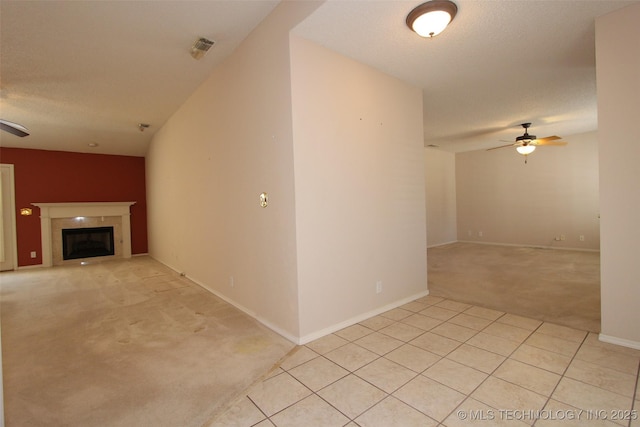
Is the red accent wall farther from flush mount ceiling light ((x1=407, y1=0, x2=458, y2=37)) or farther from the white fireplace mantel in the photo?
flush mount ceiling light ((x1=407, y1=0, x2=458, y2=37))

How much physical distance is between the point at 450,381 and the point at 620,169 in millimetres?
2107

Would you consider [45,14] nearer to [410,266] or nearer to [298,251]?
[298,251]

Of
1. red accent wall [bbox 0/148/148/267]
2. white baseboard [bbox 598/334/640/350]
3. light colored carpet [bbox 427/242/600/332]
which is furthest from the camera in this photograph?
red accent wall [bbox 0/148/148/267]

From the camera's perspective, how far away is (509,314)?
3.06 m

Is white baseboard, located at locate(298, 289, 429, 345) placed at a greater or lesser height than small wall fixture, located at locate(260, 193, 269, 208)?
lesser

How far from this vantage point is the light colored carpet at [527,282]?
3129 mm

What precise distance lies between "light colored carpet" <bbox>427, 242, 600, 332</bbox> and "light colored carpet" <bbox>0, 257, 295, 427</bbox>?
263cm

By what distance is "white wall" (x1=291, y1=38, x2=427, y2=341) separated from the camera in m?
2.56

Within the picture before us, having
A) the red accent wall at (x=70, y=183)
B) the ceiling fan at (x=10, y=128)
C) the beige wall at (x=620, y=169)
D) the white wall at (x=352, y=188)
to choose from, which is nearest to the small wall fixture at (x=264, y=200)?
the white wall at (x=352, y=188)

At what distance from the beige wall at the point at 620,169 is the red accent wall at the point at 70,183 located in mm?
8865

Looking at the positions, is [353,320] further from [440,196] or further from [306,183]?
[440,196]

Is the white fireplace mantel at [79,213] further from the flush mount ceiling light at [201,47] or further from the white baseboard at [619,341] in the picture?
the white baseboard at [619,341]

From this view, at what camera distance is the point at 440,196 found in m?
8.29

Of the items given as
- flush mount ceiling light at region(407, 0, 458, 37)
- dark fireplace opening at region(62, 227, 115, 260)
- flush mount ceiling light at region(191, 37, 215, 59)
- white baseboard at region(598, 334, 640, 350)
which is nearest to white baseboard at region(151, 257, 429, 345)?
white baseboard at region(598, 334, 640, 350)
